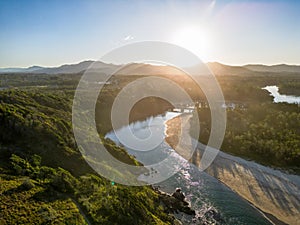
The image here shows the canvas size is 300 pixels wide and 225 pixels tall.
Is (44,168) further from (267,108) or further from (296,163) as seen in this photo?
(267,108)

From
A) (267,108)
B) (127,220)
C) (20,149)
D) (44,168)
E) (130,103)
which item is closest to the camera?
(127,220)

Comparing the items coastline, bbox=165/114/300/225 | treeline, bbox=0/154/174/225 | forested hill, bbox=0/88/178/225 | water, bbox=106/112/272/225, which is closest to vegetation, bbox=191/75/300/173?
coastline, bbox=165/114/300/225

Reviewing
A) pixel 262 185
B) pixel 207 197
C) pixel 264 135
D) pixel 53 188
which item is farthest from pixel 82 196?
pixel 264 135

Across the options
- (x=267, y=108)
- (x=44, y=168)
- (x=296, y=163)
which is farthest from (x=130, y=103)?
(x=44, y=168)

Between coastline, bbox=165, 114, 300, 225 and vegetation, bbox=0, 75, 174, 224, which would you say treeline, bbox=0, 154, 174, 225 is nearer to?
vegetation, bbox=0, 75, 174, 224

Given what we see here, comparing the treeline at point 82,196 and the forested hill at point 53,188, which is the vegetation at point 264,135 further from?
the treeline at point 82,196

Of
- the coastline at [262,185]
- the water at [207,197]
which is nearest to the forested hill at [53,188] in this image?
the water at [207,197]

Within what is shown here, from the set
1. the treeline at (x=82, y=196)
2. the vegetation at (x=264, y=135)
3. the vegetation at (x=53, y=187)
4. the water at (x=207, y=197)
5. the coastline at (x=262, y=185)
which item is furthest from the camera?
the vegetation at (x=264, y=135)
